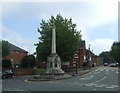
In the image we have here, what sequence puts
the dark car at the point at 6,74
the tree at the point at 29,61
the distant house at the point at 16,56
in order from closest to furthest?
the dark car at the point at 6,74 → the tree at the point at 29,61 → the distant house at the point at 16,56

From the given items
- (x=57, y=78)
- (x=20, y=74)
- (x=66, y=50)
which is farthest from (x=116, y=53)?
(x=57, y=78)

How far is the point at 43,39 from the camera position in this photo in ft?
202

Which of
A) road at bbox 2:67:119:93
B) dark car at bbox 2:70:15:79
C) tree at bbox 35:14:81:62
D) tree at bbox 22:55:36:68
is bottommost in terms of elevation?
road at bbox 2:67:119:93

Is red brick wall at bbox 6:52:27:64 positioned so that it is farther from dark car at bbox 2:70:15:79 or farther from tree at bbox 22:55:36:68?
dark car at bbox 2:70:15:79

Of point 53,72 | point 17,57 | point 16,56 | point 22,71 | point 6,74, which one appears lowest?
point 6,74

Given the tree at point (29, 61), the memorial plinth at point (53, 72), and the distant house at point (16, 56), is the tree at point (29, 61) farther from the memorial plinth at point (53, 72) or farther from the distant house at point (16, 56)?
the memorial plinth at point (53, 72)

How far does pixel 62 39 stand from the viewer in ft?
192

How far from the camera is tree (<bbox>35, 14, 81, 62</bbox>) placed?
58.2m

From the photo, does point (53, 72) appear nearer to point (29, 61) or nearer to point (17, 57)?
point (29, 61)

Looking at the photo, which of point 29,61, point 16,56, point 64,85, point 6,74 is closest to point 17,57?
point 16,56

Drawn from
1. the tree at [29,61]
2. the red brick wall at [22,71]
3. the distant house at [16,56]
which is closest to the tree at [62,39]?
the red brick wall at [22,71]

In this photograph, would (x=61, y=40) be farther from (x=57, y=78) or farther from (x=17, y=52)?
(x=17, y=52)

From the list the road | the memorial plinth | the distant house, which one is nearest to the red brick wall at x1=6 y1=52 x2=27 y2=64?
the distant house

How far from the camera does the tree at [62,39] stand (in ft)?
191
